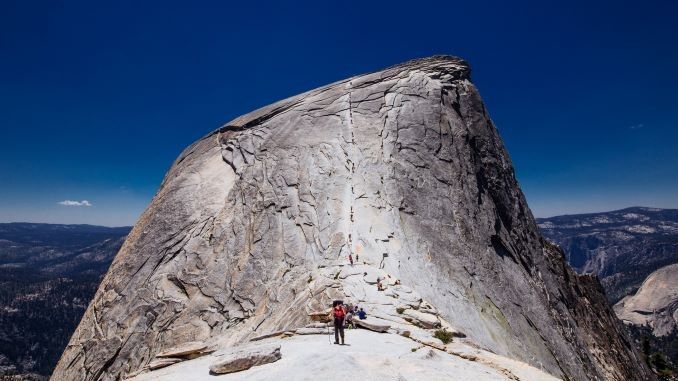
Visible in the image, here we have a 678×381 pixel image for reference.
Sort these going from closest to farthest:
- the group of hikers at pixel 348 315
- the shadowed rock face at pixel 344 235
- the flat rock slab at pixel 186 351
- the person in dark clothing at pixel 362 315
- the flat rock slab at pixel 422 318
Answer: the group of hikers at pixel 348 315 → the flat rock slab at pixel 186 351 → the person in dark clothing at pixel 362 315 → the flat rock slab at pixel 422 318 → the shadowed rock face at pixel 344 235

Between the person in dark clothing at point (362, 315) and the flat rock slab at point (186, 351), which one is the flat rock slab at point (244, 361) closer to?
the flat rock slab at point (186, 351)

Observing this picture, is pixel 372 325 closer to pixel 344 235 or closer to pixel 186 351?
pixel 186 351

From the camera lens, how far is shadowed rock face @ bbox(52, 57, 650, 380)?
2202 centimetres

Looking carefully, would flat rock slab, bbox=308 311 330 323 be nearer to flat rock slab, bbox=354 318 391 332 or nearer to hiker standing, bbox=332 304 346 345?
flat rock slab, bbox=354 318 391 332

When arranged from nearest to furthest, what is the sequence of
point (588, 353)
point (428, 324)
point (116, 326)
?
point (428, 324)
point (116, 326)
point (588, 353)

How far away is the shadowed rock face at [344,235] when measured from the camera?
867 inches

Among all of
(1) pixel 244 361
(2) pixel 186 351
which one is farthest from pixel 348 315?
(2) pixel 186 351

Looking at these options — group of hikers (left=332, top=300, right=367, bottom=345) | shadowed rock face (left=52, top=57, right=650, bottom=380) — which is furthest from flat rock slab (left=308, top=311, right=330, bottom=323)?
group of hikers (left=332, top=300, right=367, bottom=345)

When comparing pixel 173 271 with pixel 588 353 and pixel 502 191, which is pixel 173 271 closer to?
pixel 502 191

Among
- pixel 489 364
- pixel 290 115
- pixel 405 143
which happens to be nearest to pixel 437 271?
pixel 489 364

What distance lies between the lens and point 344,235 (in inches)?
931

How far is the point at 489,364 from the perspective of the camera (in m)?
13.7

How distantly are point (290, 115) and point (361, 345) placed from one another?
79.7 feet

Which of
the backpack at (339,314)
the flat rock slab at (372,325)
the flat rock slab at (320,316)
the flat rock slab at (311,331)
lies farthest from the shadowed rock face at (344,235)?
the backpack at (339,314)
